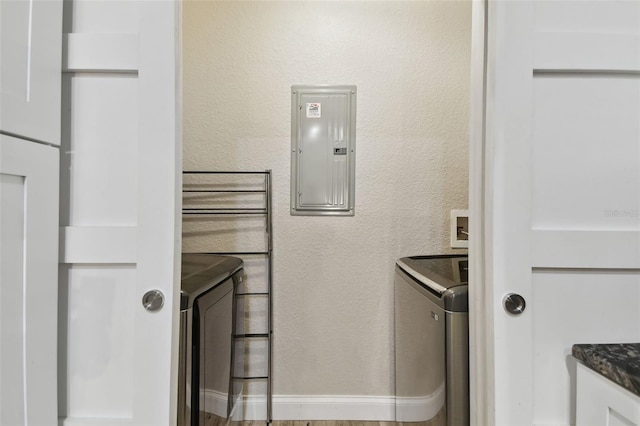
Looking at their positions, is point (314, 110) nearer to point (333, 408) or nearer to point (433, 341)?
point (433, 341)

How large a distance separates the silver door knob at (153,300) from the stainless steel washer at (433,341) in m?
0.72

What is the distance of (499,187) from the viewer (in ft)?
2.52

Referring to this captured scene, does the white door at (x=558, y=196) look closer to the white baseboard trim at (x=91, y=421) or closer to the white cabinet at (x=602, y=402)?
the white cabinet at (x=602, y=402)

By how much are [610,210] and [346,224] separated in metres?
1.18

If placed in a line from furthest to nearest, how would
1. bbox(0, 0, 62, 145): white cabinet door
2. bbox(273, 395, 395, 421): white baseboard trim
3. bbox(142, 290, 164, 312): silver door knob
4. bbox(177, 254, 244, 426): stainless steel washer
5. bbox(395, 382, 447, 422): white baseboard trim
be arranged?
bbox(273, 395, 395, 421): white baseboard trim < bbox(395, 382, 447, 422): white baseboard trim < bbox(177, 254, 244, 426): stainless steel washer < bbox(142, 290, 164, 312): silver door knob < bbox(0, 0, 62, 145): white cabinet door

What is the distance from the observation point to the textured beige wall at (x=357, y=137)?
1840mm

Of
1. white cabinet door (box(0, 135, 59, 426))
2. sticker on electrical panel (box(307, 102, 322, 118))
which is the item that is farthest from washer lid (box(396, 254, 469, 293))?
white cabinet door (box(0, 135, 59, 426))

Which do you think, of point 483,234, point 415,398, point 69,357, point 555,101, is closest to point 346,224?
point 415,398

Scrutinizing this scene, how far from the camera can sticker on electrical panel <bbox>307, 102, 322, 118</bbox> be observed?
1833mm

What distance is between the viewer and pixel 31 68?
2.26 ft

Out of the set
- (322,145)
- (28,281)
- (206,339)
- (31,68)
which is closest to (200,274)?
(206,339)

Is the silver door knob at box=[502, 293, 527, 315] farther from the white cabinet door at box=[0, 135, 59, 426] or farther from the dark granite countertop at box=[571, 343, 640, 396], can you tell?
the white cabinet door at box=[0, 135, 59, 426]

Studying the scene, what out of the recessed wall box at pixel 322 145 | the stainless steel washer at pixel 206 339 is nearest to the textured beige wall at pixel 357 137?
the recessed wall box at pixel 322 145

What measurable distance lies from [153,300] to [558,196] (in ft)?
2.86
